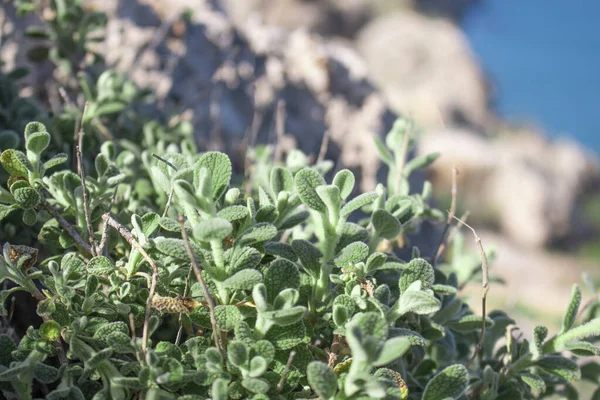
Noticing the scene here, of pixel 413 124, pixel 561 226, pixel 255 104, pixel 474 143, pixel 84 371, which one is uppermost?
pixel 413 124

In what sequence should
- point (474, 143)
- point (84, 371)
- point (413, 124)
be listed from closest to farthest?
point (84, 371)
point (413, 124)
point (474, 143)

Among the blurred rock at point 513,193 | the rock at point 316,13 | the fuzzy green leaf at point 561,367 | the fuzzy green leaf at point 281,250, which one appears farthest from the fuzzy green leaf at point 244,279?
the rock at point 316,13

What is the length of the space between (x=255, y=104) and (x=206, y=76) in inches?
7.6

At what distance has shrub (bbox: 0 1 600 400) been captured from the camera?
30.1 inches

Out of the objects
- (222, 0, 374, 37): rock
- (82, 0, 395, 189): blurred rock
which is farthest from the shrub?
(222, 0, 374, 37): rock

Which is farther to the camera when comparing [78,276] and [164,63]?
[164,63]

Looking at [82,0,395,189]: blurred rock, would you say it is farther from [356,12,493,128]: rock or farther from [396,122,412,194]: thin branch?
[356,12,493,128]: rock

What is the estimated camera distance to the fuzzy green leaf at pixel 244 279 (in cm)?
76

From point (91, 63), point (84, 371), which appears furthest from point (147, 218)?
point (91, 63)

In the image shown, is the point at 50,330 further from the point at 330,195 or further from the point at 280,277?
the point at 330,195

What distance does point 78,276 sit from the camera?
89 centimetres

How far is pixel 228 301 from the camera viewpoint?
2.83 feet

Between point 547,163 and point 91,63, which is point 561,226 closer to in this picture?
point 547,163

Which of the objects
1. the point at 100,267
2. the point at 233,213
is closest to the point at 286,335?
the point at 233,213
